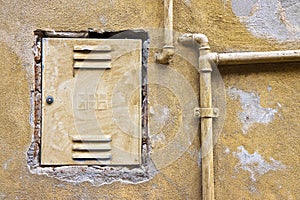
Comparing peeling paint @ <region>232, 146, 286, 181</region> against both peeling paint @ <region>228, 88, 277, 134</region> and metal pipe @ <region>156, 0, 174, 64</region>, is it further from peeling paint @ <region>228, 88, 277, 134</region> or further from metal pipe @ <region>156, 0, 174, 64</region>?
metal pipe @ <region>156, 0, 174, 64</region>

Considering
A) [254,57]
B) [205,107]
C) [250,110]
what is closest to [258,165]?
[250,110]

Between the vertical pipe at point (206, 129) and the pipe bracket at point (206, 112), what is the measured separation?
0.05ft

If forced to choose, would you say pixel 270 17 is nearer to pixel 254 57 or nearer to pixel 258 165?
pixel 254 57

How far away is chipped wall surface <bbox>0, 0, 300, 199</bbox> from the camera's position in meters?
1.74

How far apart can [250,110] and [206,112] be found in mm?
214

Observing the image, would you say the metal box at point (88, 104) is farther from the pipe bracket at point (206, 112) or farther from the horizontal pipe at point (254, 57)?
the horizontal pipe at point (254, 57)

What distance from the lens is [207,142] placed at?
1.73 metres

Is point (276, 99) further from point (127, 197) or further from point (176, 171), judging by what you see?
point (127, 197)

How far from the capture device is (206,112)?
1737 mm

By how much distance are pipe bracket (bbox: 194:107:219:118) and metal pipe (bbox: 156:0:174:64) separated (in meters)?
0.26

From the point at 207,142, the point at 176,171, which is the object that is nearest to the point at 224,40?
the point at 207,142

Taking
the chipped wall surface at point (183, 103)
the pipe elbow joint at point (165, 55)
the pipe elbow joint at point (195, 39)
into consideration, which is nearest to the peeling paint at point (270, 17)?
the chipped wall surface at point (183, 103)

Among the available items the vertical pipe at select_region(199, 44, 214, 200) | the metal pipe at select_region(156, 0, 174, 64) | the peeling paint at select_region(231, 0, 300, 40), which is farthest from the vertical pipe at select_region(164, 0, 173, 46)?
the peeling paint at select_region(231, 0, 300, 40)

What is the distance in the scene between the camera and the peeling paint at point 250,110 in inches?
70.0
